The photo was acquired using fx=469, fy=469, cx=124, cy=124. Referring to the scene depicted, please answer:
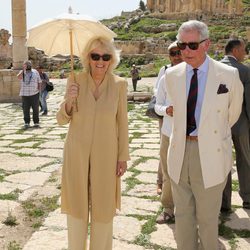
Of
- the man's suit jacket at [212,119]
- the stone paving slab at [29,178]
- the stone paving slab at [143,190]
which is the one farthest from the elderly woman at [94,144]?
the stone paving slab at [29,178]

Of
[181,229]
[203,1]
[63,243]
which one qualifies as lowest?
[63,243]

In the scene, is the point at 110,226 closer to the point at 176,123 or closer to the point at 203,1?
the point at 176,123

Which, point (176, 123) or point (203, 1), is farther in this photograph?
point (203, 1)

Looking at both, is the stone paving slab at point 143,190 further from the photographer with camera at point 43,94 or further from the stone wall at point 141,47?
the stone wall at point 141,47

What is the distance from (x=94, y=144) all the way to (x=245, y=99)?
2053 millimetres

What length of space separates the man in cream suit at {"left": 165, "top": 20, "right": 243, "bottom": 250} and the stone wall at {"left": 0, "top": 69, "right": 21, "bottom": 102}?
1463 centimetres

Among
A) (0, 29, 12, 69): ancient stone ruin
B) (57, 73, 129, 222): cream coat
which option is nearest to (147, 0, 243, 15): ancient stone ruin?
(0, 29, 12, 69): ancient stone ruin

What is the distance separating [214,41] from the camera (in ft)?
165

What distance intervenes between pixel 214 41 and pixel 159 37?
→ 9.30 m

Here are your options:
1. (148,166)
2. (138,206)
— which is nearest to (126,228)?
(138,206)

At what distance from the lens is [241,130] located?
5059 millimetres

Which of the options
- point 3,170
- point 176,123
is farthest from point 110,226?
point 3,170

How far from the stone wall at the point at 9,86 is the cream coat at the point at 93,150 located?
47.7 feet

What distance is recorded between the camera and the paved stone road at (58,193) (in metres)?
4.46
